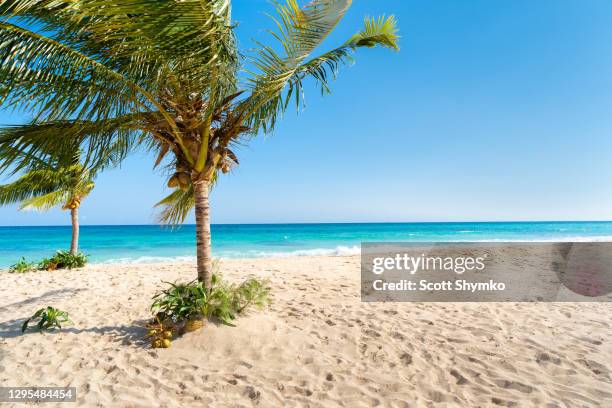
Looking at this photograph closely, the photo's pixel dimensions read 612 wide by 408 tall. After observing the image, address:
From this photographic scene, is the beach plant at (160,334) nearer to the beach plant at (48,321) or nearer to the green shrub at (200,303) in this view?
the green shrub at (200,303)

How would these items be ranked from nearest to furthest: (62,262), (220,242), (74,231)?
1. (62,262)
2. (74,231)
3. (220,242)

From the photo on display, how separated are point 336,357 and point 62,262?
1150cm

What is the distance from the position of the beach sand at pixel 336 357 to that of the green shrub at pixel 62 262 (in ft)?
18.5

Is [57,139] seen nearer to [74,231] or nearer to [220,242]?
[74,231]

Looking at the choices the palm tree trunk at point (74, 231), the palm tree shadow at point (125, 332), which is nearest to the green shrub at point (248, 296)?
the palm tree shadow at point (125, 332)

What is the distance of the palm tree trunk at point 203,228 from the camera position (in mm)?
5039

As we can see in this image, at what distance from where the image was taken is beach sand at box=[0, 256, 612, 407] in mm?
3422

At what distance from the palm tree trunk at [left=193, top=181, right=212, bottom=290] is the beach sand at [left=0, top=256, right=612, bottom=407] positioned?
0.76 metres

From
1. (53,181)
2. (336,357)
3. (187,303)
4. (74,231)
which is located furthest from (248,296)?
(74,231)

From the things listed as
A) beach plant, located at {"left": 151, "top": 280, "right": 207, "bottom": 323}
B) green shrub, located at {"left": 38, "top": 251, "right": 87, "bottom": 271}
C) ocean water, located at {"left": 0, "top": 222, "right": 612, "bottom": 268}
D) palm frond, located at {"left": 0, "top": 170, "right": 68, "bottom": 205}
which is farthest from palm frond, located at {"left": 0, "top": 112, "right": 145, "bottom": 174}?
ocean water, located at {"left": 0, "top": 222, "right": 612, "bottom": 268}

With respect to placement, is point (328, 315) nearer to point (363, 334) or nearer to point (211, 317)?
point (363, 334)

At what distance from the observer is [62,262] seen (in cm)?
1168

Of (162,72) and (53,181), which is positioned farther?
(53,181)

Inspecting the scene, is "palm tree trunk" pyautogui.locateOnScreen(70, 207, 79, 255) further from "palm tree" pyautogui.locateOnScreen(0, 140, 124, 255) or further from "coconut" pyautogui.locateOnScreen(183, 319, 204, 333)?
"coconut" pyautogui.locateOnScreen(183, 319, 204, 333)
